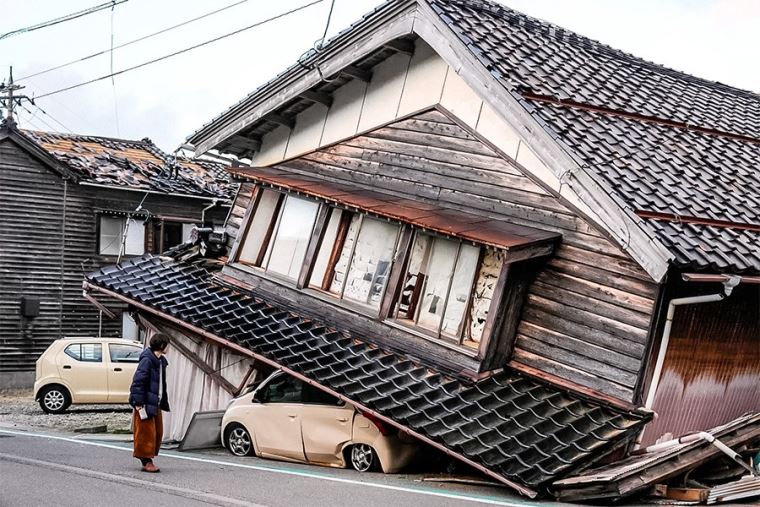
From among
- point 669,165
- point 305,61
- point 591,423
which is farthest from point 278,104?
point 591,423

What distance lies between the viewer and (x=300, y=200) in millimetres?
16891

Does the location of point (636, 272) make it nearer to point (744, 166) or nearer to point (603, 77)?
point (744, 166)

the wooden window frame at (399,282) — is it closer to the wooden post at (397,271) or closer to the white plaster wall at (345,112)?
the wooden post at (397,271)

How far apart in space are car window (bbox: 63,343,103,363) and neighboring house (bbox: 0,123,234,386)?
763 cm

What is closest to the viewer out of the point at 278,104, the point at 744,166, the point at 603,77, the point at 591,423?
the point at 591,423

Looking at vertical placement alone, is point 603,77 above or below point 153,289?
above

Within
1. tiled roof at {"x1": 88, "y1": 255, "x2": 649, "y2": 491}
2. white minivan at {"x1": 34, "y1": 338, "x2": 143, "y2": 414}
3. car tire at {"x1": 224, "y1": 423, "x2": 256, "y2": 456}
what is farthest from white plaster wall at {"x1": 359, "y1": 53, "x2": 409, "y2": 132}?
white minivan at {"x1": 34, "y1": 338, "x2": 143, "y2": 414}

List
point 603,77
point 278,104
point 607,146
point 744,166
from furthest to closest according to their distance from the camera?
point 278,104 < point 603,77 < point 744,166 < point 607,146

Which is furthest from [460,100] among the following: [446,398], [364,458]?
[364,458]

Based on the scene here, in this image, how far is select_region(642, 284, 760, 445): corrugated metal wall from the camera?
12.6 meters

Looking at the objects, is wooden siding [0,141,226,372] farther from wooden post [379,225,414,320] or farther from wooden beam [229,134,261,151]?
wooden post [379,225,414,320]

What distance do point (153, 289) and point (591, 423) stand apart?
8.78 metres

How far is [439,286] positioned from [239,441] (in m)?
3.99

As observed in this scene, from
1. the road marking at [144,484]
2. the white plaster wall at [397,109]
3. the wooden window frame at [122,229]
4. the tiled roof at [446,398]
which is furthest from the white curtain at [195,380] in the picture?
the wooden window frame at [122,229]
